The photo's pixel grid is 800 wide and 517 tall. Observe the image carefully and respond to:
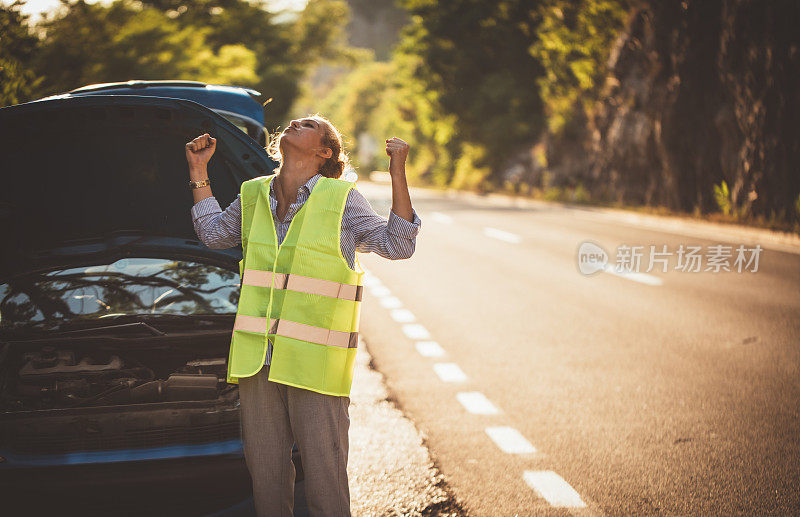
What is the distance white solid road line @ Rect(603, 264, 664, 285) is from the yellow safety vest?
9360 millimetres

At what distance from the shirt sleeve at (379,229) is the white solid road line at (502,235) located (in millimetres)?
13954

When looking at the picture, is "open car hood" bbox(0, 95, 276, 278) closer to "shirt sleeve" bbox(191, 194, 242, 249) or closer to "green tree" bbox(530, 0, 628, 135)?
"shirt sleeve" bbox(191, 194, 242, 249)

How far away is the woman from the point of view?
9.16ft

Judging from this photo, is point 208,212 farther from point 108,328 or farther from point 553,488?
point 553,488

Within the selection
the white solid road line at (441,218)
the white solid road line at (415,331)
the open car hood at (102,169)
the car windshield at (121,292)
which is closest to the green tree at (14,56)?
the car windshield at (121,292)

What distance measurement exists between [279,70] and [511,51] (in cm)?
1274

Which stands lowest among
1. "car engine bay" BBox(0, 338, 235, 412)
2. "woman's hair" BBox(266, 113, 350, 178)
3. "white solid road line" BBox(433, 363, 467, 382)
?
"white solid road line" BBox(433, 363, 467, 382)

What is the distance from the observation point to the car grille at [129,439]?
10.0 feet

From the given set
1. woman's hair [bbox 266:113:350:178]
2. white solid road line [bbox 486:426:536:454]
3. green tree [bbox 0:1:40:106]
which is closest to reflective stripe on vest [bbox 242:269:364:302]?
woman's hair [bbox 266:113:350:178]

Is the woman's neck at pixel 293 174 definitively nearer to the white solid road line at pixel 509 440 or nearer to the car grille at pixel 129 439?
the car grille at pixel 129 439

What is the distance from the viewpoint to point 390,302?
32.7 feet

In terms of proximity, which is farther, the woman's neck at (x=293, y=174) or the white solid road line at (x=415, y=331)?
the white solid road line at (x=415, y=331)

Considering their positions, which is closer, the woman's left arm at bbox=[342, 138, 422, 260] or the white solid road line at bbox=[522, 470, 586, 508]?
the woman's left arm at bbox=[342, 138, 422, 260]

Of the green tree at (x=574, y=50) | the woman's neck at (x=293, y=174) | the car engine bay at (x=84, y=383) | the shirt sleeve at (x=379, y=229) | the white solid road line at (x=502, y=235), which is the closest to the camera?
the shirt sleeve at (x=379, y=229)
